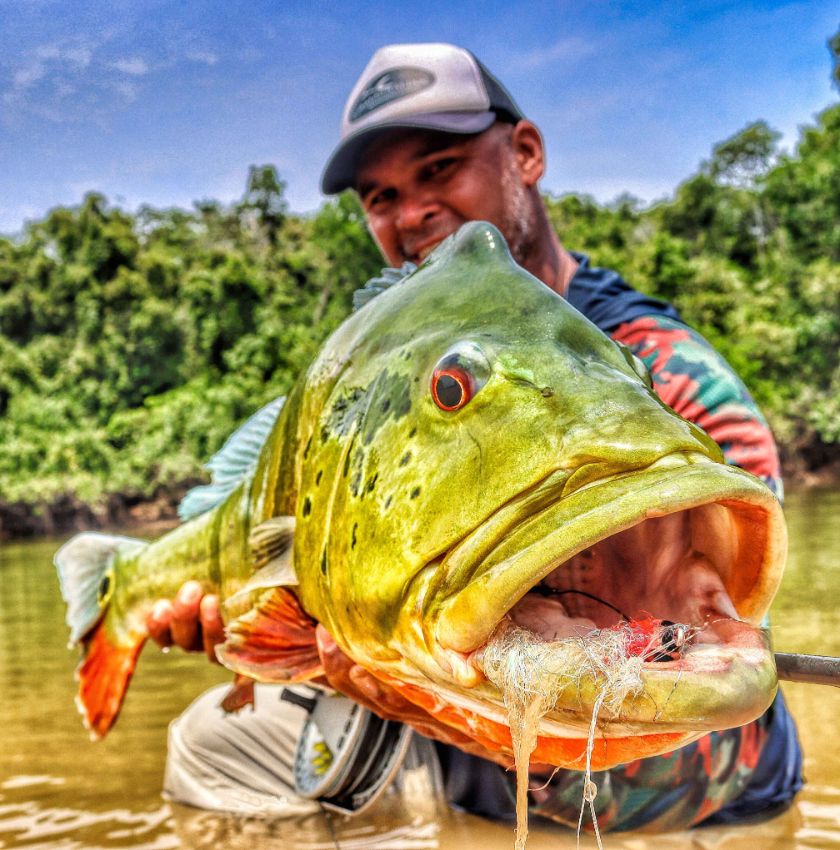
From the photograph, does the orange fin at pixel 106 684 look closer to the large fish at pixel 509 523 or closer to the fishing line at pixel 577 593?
the large fish at pixel 509 523

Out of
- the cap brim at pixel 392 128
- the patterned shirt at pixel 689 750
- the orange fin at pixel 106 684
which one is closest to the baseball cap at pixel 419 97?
the cap brim at pixel 392 128

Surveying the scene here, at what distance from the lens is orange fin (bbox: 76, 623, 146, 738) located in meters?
2.89

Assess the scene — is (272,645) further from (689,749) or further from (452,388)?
(689,749)

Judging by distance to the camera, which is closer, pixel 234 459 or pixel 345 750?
pixel 234 459

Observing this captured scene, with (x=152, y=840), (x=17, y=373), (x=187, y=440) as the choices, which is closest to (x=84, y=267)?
(x=17, y=373)

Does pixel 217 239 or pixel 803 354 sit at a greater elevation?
pixel 217 239

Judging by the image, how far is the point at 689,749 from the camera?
7.89 ft

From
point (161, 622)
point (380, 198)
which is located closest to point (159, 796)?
point (161, 622)

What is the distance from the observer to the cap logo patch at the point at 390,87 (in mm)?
2707

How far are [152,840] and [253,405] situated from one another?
24.9 metres

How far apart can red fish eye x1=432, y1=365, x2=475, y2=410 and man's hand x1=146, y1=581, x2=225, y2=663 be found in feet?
4.17

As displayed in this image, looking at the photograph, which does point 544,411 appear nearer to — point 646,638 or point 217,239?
point 646,638

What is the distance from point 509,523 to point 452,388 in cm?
27

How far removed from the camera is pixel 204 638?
8.07 feet
